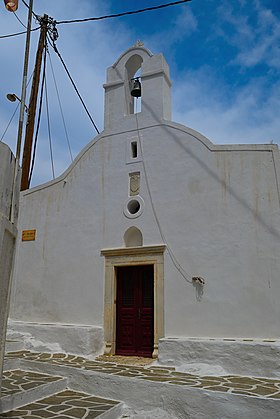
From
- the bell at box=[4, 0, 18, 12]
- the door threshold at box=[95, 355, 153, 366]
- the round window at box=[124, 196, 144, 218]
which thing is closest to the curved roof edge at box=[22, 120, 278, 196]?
the round window at box=[124, 196, 144, 218]

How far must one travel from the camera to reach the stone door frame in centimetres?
732

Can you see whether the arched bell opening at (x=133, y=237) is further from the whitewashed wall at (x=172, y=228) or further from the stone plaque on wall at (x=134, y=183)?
the stone plaque on wall at (x=134, y=183)

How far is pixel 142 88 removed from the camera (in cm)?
876

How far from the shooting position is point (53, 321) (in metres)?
8.45

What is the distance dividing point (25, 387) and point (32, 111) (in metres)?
8.93

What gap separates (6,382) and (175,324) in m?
3.16

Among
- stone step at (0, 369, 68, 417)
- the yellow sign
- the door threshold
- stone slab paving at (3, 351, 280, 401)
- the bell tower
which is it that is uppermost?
the bell tower

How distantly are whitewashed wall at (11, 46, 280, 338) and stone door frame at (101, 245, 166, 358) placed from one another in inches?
5.8

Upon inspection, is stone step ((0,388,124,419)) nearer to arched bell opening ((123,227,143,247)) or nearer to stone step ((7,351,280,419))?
stone step ((7,351,280,419))

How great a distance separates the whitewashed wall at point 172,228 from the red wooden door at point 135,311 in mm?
465

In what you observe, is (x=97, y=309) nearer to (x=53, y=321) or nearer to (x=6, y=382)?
(x=53, y=321)

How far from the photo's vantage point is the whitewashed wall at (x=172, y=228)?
21.9 feet

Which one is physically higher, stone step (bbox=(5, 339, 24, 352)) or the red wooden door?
the red wooden door

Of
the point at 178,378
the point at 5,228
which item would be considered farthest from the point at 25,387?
the point at 5,228
